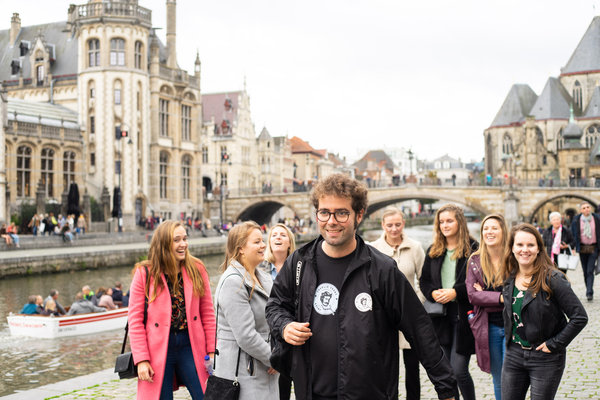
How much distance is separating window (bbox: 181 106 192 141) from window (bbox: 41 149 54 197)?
9348 mm

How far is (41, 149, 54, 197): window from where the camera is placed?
38.7m

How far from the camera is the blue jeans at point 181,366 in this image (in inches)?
166

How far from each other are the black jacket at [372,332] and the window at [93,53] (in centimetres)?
4065

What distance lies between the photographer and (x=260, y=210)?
190 feet

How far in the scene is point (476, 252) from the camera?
495 cm

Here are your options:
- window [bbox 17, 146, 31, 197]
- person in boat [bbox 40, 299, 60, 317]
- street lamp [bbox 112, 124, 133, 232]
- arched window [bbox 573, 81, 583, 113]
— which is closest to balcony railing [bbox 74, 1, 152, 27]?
street lamp [bbox 112, 124, 133, 232]

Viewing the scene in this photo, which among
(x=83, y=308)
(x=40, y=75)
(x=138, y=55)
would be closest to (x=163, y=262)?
(x=83, y=308)

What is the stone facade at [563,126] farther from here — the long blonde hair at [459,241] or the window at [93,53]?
the long blonde hair at [459,241]

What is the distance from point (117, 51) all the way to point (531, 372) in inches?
1573

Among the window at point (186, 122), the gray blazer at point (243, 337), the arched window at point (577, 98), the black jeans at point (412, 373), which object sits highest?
the arched window at point (577, 98)

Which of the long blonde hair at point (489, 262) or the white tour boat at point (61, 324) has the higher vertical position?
the long blonde hair at point (489, 262)

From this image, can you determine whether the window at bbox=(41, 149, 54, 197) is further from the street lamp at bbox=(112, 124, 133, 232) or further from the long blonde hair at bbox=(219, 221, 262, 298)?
the long blonde hair at bbox=(219, 221, 262, 298)

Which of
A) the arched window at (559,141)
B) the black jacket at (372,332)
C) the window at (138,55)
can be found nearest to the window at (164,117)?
the window at (138,55)

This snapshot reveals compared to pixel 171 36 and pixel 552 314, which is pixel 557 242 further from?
pixel 171 36
